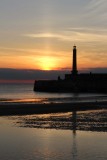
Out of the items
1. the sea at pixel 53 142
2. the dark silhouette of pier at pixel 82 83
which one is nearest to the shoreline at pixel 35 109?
the sea at pixel 53 142

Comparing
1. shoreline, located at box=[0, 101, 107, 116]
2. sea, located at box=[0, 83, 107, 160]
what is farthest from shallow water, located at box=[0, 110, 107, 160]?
shoreline, located at box=[0, 101, 107, 116]

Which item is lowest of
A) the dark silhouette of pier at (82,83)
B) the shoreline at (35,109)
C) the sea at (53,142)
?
the sea at (53,142)

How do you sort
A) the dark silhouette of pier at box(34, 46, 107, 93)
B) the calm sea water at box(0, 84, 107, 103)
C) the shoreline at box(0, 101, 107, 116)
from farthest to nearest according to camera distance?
the dark silhouette of pier at box(34, 46, 107, 93)
the calm sea water at box(0, 84, 107, 103)
the shoreline at box(0, 101, 107, 116)

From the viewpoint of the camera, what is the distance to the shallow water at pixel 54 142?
12.9 meters

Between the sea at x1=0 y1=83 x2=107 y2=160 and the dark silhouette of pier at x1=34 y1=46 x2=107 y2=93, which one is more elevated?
the dark silhouette of pier at x1=34 y1=46 x2=107 y2=93

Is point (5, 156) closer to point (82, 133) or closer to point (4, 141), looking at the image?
point (4, 141)

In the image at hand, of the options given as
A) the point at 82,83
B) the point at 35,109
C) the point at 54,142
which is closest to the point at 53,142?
the point at 54,142

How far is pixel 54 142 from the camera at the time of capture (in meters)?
15.7

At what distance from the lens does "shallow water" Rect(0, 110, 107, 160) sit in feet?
42.4

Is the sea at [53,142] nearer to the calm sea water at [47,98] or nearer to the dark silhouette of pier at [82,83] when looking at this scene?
the calm sea water at [47,98]

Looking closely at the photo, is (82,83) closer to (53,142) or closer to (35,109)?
(35,109)

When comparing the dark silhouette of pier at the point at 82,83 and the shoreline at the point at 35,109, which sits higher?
the dark silhouette of pier at the point at 82,83

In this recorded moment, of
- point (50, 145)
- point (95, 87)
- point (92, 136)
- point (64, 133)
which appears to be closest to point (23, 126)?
point (64, 133)

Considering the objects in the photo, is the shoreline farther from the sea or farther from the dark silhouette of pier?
the dark silhouette of pier
